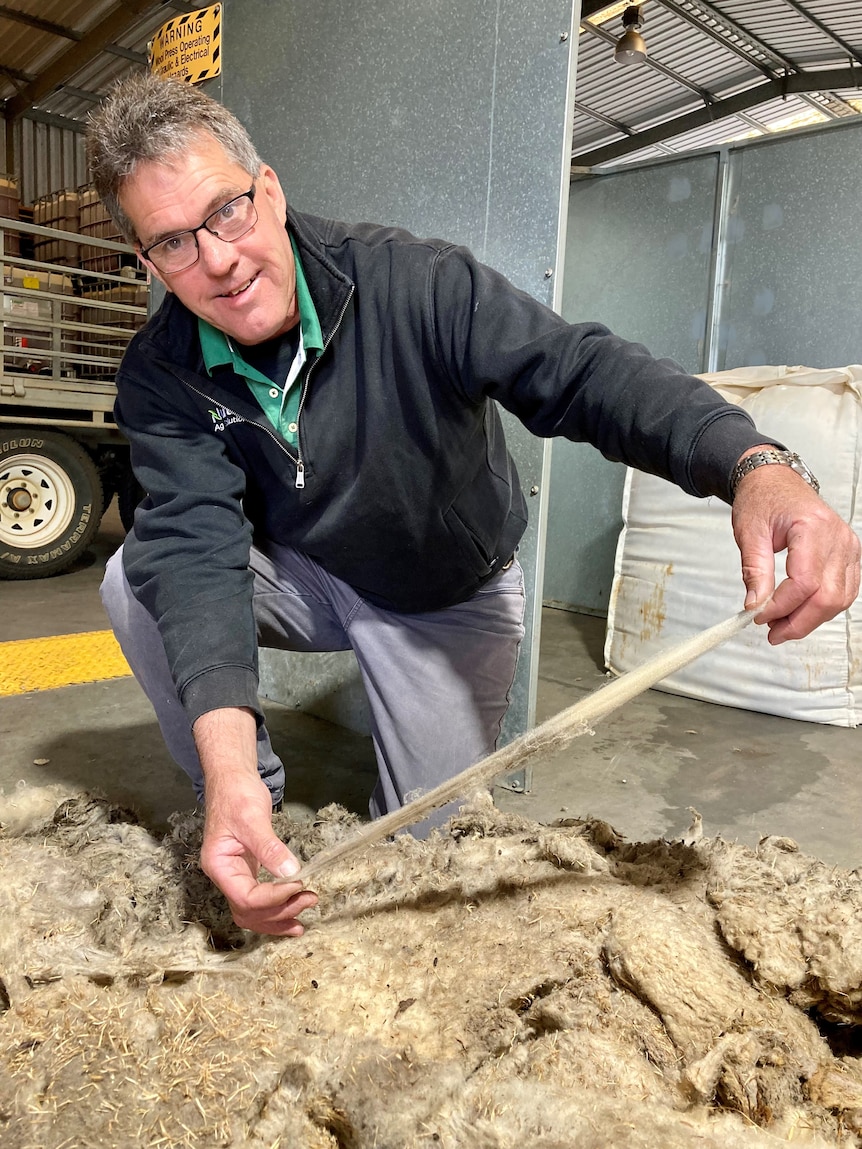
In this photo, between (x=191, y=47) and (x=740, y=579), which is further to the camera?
(x=740, y=579)

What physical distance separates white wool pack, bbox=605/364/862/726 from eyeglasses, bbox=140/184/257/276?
2.05 metres

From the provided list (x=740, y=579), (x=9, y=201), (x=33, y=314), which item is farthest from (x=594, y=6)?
(x=740, y=579)

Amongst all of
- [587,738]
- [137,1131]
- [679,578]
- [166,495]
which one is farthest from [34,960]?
[679,578]

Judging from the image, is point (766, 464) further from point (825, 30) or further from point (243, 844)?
point (825, 30)

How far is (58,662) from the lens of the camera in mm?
3318

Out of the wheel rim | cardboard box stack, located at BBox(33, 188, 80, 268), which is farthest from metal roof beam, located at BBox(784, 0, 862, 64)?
the wheel rim

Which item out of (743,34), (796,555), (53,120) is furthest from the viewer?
(53,120)

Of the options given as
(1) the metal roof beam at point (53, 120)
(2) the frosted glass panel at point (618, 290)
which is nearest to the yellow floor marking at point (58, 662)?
(2) the frosted glass panel at point (618, 290)

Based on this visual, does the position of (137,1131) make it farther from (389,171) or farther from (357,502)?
(389,171)

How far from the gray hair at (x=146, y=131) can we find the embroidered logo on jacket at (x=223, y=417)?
324 mm

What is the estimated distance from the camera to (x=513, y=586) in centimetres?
196

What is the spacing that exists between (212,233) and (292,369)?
277 millimetres

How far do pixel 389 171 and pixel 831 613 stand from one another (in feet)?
6.35

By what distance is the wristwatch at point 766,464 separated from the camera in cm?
102
